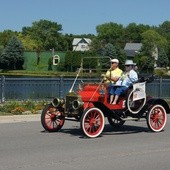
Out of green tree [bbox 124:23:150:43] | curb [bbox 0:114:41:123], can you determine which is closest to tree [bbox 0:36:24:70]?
curb [bbox 0:114:41:123]

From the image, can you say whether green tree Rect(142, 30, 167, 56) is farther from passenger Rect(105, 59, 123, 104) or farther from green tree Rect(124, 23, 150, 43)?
passenger Rect(105, 59, 123, 104)

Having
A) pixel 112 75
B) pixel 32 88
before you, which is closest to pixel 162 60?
pixel 32 88

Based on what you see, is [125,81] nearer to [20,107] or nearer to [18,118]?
[18,118]

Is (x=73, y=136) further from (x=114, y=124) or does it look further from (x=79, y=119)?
(x=114, y=124)

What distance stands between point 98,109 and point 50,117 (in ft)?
4.63

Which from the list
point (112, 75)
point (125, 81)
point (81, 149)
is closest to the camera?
point (81, 149)

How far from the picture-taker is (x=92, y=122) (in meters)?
11.9

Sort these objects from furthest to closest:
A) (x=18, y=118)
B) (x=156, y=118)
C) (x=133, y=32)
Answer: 1. (x=133, y=32)
2. (x=18, y=118)
3. (x=156, y=118)

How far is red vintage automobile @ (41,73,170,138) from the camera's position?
12054 mm

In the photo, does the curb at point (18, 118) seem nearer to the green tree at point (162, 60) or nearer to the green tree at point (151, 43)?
the green tree at point (151, 43)

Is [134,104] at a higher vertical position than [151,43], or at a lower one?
lower

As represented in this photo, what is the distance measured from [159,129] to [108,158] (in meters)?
4.27

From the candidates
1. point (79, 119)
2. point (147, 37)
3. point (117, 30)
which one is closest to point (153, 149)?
point (79, 119)

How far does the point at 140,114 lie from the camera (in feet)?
43.0
